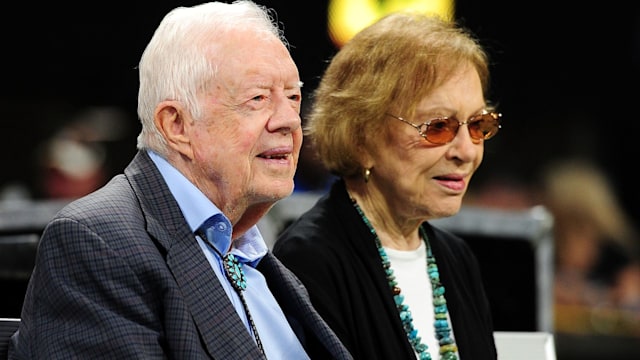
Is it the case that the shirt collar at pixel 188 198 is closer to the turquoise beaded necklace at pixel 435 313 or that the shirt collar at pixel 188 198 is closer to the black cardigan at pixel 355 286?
the black cardigan at pixel 355 286

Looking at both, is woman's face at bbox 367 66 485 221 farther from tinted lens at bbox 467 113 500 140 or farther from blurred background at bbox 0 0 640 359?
blurred background at bbox 0 0 640 359

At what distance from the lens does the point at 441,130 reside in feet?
10.2

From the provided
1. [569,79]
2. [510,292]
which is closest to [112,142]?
[569,79]

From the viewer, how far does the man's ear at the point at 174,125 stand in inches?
91.2

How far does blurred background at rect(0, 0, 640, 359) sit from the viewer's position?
7.09 meters

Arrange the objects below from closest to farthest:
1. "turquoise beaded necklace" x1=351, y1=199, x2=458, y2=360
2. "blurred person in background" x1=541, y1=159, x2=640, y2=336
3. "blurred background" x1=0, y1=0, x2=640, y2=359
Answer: "turquoise beaded necklace" x1=351, y1=199, x2=458, y2=360
"blurred person in background" x1=541, y1=159, x2=640, y2=336
"blurred background" x1=0, y1=0, x2=640, y2=359

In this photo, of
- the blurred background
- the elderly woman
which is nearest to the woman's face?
the elderly woman

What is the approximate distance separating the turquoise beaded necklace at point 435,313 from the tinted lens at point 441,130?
290mm

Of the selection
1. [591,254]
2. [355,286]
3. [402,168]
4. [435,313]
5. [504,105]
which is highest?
[402,168]

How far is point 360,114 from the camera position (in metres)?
3.14

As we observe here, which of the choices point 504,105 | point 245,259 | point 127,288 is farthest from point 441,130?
point 504,105

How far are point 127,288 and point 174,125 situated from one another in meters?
0.40

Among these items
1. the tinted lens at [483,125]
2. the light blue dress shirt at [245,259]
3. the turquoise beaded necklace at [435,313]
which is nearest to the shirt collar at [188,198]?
the light blue dress shirt at [245,259]

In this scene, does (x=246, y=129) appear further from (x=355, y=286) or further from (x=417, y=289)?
(x=417, y=289)
